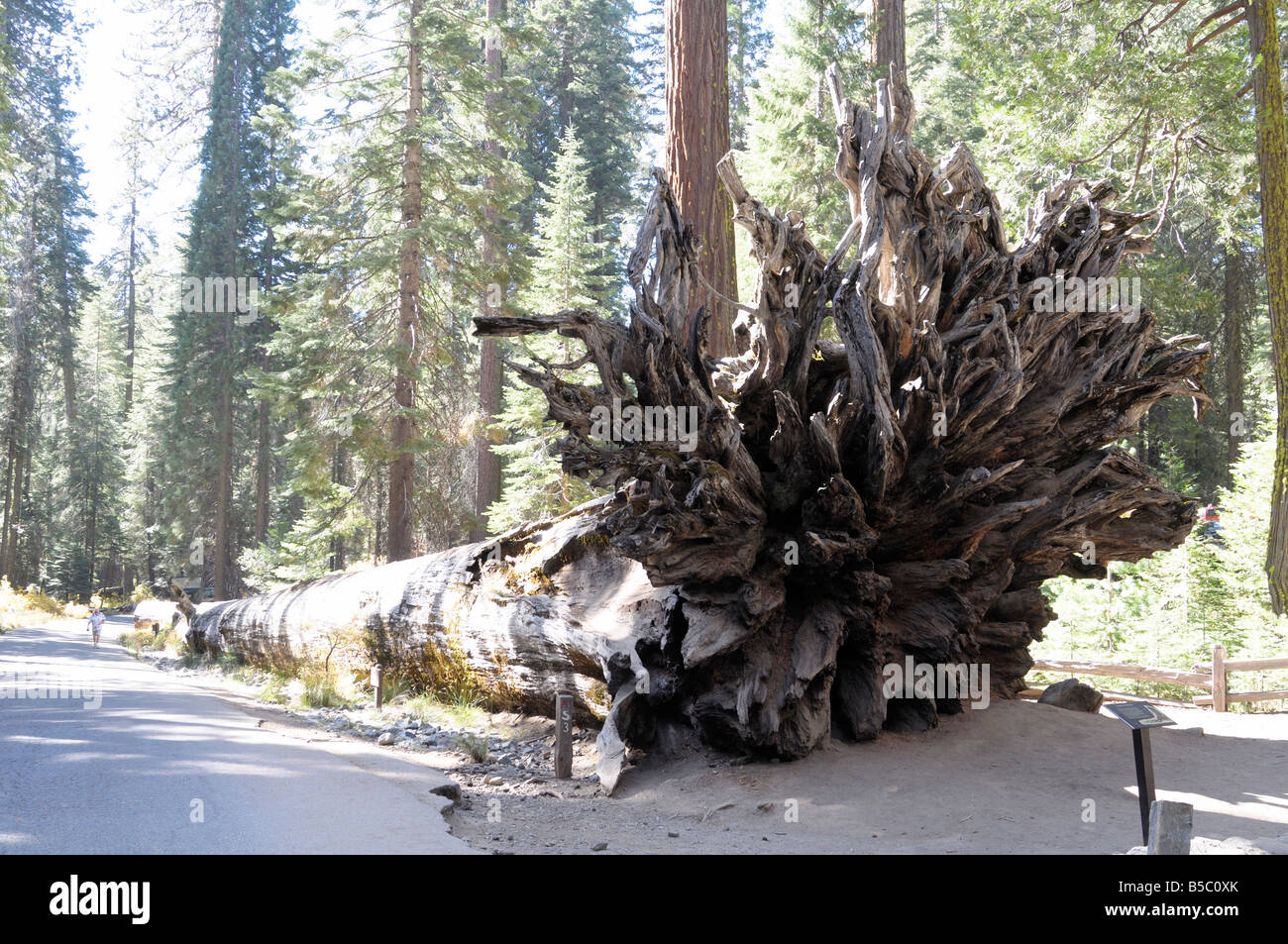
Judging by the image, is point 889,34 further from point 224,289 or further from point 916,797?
point 224,289

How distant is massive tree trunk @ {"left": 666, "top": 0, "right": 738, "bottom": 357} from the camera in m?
10.1

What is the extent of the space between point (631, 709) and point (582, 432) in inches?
94.0

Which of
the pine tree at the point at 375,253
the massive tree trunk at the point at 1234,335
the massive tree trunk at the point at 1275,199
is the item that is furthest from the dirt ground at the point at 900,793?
the massive tree trunk at the point at 1234,335

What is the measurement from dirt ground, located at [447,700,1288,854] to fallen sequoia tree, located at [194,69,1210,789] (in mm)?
375

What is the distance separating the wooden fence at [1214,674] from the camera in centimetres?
1097

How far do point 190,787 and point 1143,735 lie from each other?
18.5ft

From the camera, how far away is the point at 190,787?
5230 millimetres

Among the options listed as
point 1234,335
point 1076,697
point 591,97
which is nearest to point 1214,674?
point 1076,697

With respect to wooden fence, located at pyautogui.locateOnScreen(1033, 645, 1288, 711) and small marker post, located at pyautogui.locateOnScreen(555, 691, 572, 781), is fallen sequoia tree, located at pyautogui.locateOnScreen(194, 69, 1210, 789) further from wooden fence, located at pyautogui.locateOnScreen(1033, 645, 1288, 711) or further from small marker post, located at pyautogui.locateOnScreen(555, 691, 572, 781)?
wooden fence, located at pyautogui.locateOnScreen(1033, 645, 1288, 711)

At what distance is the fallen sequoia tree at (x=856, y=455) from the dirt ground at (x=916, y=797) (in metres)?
0.38

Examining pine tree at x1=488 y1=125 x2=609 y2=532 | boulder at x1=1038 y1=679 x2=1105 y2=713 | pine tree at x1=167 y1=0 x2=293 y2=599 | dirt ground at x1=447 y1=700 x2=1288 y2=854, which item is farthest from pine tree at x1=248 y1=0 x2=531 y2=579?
pine tree at x1=167 y1=0 x2=293 y2=599

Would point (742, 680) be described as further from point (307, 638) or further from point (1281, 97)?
point (1281, 97)

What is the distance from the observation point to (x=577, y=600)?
8633 mm

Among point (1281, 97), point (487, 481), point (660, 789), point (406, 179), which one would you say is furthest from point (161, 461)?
point (1281, 97)
